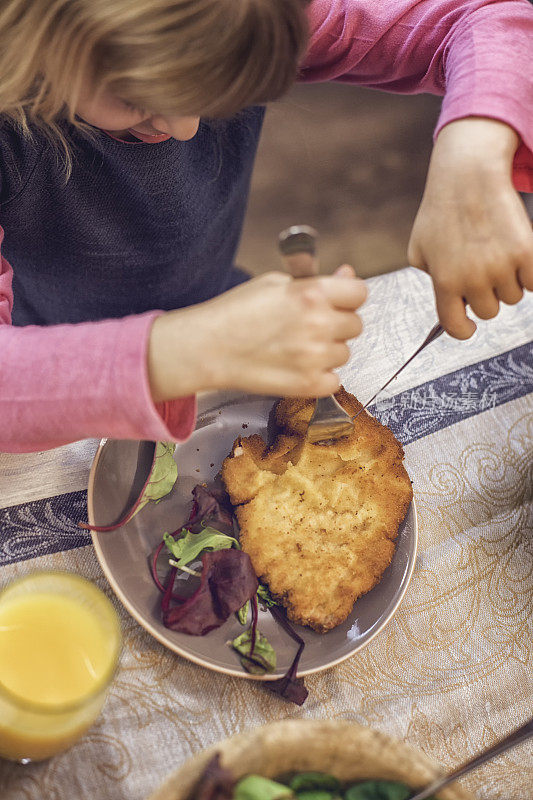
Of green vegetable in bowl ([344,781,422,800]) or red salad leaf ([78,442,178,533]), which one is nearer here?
green vegetable in bowl ([344,781,422,800])

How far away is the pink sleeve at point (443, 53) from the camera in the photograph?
2.05 feet

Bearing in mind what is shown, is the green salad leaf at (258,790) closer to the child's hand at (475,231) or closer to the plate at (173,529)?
the plate at (173,529)

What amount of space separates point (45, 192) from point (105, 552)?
39 cm

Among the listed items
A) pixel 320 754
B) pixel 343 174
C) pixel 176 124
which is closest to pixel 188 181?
pixel 176 124

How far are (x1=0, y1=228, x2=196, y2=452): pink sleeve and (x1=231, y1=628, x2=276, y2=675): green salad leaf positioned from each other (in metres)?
0.19

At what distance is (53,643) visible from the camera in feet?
1.72

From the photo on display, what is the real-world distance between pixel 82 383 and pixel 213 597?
0.22 meters

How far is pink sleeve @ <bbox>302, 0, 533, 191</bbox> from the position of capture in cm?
62

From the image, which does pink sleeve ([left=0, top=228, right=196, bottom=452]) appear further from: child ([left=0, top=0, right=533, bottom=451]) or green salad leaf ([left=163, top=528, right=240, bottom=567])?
green salad leaf ([left=163, top=528, right=240, bottom=567])

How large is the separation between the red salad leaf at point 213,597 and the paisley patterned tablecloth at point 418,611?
0.18 feet

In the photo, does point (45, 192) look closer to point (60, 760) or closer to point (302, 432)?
point (302, 432)

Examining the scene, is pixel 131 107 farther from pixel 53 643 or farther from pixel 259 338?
pixel 53 643

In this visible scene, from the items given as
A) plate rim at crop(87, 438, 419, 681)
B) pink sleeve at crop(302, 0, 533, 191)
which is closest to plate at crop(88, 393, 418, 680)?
plate rim at crop(87, 438, 419, 681)

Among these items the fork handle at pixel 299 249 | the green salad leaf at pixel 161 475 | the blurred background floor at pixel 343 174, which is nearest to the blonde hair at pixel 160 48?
the fork handle at pixel 299 249
